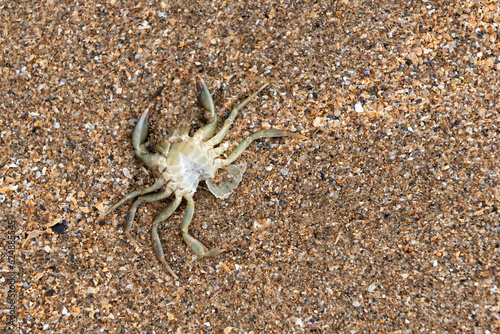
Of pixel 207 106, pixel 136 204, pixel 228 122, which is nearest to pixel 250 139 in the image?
pixel 228 122

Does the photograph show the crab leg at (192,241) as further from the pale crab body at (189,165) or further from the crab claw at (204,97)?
the crab claw at (204,97)

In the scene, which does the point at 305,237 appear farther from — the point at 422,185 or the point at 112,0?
the point at 112,0

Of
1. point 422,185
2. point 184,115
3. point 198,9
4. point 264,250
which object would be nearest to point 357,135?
point 422,185

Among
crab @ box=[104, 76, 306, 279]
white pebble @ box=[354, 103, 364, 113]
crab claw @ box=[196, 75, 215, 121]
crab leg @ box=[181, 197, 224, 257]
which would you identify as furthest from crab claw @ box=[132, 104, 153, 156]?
white pebble @ box=[354, 103, 364, 113]

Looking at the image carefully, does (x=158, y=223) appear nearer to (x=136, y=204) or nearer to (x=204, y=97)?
(x=136, y=204)

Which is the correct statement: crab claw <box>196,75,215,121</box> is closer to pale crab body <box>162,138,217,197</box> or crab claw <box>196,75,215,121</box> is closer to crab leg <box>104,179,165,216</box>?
pale crab body <box>162,138,217,197</box>

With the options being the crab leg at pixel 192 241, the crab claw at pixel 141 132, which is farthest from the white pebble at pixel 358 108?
the crab claw at pixel 141 132

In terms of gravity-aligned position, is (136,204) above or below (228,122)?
below
